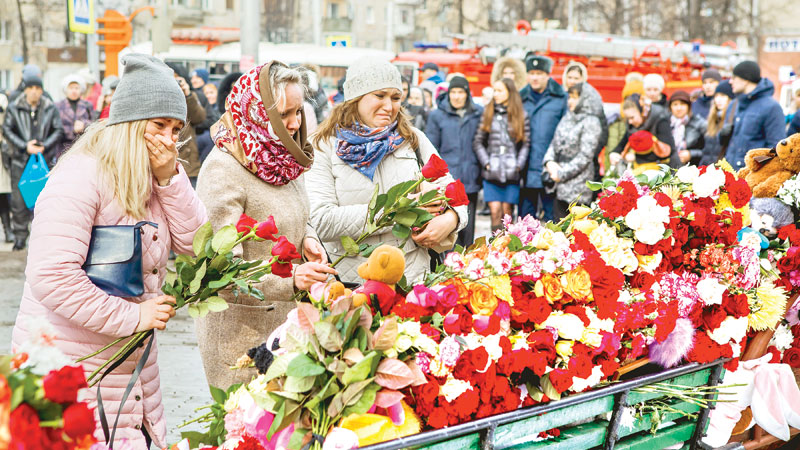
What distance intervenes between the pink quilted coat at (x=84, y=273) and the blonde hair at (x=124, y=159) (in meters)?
0.02

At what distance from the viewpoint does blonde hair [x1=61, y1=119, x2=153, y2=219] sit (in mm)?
2480

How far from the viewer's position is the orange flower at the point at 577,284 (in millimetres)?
2580

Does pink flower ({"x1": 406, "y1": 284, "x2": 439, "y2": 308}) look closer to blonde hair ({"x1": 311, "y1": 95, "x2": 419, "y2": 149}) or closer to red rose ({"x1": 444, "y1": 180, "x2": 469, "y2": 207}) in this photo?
red rose ({"x1": 444, "y1": 180, "x2": 469, "y2": 207})

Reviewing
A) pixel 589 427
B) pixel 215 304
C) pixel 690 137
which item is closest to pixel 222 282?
pixel 215 304

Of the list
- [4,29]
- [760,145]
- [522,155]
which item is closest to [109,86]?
[522,155]

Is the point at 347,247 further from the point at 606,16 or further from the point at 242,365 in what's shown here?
the point at 606,16

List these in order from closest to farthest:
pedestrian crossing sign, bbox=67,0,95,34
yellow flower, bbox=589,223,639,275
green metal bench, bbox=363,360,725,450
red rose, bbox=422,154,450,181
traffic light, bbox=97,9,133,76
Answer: green metal bench, bbox=363,360,725,450
red rose, bbox=422,154,450,181
yellow flower, bbox=589,223,639,275
pedestrian crossing sign, bbox=67,0,95,34
traffic light, bbox=97,9,133,76

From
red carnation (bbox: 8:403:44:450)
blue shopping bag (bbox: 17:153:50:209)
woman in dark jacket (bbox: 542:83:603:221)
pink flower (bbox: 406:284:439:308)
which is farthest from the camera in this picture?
blue shopping bag (bbox: 17:153:50:209)

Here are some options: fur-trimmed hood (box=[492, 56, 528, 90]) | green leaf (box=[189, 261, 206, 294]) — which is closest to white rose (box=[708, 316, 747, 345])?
green leaf (box=[189, 261, 206, 294])

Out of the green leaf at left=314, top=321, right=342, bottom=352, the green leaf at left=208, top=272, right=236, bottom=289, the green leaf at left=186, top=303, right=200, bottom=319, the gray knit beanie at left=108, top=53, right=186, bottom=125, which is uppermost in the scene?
the gray knit beanie at left=108, top=53, right=186, bottom=125

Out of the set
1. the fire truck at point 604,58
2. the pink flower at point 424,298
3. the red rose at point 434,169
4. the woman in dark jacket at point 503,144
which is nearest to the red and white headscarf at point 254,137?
the red rose at point 434,169

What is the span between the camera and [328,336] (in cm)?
205

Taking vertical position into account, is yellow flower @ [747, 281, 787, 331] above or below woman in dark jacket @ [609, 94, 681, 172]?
below

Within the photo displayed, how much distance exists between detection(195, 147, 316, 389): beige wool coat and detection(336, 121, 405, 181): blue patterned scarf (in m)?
0.41
